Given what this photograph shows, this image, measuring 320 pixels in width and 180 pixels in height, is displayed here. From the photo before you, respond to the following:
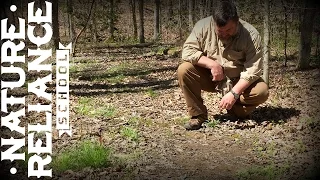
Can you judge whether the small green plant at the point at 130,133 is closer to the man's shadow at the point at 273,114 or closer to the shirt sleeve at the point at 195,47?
the shirt sleeve at the point at 195,47

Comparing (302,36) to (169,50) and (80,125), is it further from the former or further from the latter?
(169,50)

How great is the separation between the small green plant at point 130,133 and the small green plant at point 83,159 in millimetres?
412

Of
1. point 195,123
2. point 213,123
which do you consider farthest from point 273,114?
point 195,123

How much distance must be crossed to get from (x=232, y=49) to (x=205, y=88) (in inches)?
22.2

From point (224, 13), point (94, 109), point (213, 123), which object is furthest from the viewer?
point (94, 109)

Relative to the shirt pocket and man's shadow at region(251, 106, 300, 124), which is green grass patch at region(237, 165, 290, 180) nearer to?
man's shadow at region(251, 106, 300, 124)

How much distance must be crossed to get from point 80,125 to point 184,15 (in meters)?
18.0

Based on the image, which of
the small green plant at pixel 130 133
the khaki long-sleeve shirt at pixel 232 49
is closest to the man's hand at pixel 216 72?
the khaki long-sleeve shirt at pixel 232 49

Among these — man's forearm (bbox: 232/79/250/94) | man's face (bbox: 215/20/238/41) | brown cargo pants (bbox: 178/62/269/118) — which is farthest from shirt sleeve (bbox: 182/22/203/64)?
man's forearm (bbox: 232/79/250/94)

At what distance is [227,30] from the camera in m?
3.34

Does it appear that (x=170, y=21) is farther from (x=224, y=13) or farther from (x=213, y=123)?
(x=224, y=13)

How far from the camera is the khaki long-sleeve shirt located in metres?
3.54

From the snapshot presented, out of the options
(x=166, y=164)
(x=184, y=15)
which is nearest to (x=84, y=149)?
(x=166, y=164)

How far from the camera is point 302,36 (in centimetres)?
663
